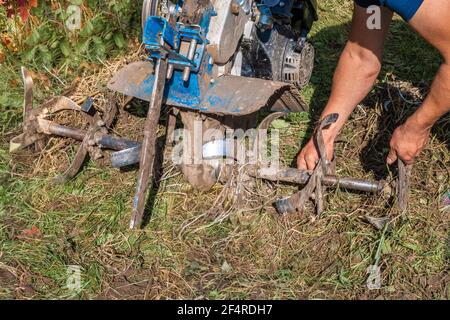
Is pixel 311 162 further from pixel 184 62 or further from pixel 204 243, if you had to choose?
pixel 184 62

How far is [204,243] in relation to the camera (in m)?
3.08

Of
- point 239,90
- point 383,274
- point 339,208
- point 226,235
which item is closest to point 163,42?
point 239,90

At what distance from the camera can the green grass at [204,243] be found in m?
2.85

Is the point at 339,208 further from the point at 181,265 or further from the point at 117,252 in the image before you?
the point at 117,252

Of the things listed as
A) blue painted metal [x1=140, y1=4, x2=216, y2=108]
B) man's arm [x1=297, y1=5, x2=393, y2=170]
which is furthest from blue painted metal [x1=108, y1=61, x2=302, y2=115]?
man's arm [x1=297, y1=5, x2=393, y2=170]

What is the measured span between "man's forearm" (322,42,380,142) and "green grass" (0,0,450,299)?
1.13 ft

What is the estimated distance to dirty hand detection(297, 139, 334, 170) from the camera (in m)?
3.27

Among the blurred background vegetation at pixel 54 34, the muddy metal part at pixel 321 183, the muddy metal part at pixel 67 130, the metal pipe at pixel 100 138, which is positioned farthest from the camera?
the blurred background vegetation at pixel 54 34

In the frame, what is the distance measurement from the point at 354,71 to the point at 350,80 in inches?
2.1

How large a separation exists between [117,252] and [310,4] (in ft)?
6.47

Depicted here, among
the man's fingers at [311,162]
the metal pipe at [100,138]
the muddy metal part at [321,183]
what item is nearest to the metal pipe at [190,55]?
the metal pipe at [100,138]

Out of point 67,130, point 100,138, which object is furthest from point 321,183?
point 67,130

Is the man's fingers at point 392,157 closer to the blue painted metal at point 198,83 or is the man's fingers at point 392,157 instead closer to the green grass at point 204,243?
the green grass at point 204,243

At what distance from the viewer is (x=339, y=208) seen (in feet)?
10.5
